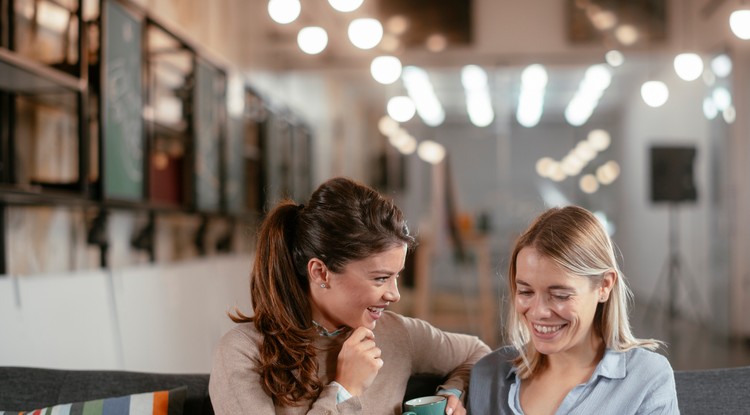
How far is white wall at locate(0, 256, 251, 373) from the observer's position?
2.78m

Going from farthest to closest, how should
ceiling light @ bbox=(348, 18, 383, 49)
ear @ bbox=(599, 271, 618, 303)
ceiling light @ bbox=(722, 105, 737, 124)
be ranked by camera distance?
ceiling light @ bbox=(722, 105, 737, 124), ceiling light @ bbox=(348, 18, 383, 49), ear @ bbox=(599, 271, 618, 303)

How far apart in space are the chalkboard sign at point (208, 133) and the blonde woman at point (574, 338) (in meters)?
3.38

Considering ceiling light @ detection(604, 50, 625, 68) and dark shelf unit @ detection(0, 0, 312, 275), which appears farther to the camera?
ceiling light @ detection(604, 50, 625, 68)

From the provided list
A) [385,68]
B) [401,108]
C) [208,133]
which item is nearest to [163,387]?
[208,133]

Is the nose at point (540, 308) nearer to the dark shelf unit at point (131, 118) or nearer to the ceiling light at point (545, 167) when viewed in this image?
the dark shelf unit at point (131, 118)

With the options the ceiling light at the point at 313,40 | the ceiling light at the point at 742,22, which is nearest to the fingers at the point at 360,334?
the ceiling light at the point at 742,22

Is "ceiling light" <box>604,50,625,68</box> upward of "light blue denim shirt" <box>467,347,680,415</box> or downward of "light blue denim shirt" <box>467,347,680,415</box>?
upward

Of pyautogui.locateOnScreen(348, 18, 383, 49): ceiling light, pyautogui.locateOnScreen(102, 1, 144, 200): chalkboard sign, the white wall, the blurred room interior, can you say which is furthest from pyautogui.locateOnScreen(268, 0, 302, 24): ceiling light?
the white wall

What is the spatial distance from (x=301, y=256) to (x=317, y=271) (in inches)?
1.9

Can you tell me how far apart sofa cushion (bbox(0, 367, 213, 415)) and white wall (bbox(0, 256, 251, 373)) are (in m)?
0.74

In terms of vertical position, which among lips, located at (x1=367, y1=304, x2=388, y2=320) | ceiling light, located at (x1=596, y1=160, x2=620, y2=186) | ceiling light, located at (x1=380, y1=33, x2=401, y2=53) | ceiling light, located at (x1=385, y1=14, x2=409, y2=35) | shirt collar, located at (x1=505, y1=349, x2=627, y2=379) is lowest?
shirt collar, located at (x1=505, y1=349, x2=627, y2=379)

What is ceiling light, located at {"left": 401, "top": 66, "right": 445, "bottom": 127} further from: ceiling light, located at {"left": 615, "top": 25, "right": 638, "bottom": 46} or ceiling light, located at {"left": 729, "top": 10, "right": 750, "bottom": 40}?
ceiling light, located at {"left": 729, "top": 10, "right": 750, "bottom": 40}

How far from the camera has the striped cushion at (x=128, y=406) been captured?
1.84 metres

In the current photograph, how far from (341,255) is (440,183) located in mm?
6415
